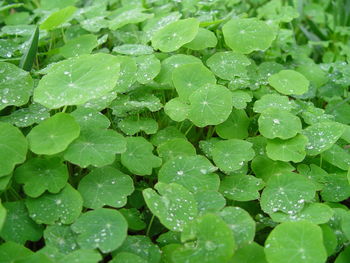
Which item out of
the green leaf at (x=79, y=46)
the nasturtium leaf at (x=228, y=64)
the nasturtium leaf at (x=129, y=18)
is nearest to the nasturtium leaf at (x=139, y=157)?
the nasturtium leaf at (x=228, y=64)

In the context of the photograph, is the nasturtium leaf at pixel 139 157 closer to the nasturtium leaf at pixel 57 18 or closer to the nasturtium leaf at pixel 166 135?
the nasturtium leaf at pixel 166 135

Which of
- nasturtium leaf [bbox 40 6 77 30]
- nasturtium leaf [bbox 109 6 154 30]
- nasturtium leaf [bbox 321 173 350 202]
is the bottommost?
nasturtium leaf [bbox 321 173 350 202]

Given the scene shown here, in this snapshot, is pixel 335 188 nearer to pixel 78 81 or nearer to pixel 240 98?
pixel 240 98

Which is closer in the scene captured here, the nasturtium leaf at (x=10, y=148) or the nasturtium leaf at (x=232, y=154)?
the nasturtium leaf at (x=10, y=148)

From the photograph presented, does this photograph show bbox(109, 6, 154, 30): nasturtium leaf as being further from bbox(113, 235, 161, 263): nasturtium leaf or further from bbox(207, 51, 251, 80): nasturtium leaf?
bbox(113, 235, 161, 263): nasturtium leaf

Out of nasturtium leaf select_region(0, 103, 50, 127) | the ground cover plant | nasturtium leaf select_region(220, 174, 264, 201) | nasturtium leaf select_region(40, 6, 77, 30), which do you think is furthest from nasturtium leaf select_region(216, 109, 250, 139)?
nasturtium leaf select_region(40, 6, 77, 30)

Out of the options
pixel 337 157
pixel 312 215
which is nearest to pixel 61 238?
pixel 312 215
